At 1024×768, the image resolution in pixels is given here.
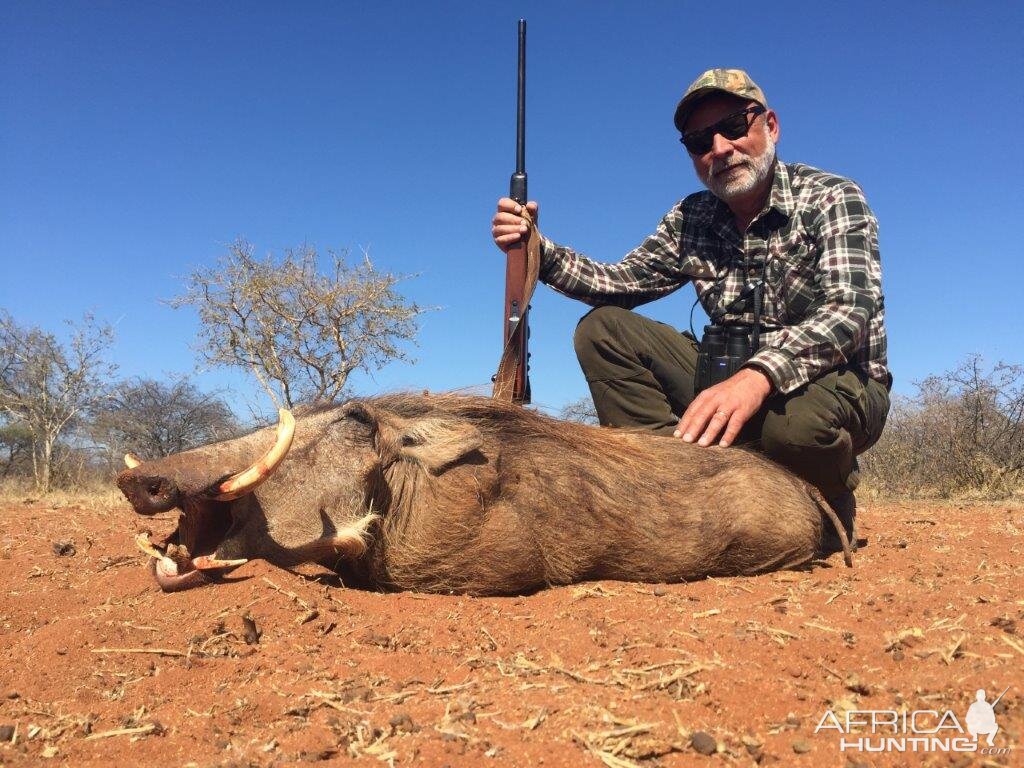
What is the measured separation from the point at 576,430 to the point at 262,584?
56.4 inches

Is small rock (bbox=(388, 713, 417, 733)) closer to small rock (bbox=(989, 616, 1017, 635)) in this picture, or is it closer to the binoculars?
small rock (bbox=(989, 616, 1017, 635))

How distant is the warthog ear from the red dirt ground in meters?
0.51

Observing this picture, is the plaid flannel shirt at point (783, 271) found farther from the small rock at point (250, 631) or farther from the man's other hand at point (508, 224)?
the small rock at point (250, 631)


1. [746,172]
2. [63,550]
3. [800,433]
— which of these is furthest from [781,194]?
[63,550]

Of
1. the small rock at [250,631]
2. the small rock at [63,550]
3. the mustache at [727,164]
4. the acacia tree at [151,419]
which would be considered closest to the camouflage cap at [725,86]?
the mustache at [727,164]

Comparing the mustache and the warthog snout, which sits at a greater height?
the mustache

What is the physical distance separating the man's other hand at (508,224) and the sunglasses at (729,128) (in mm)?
1014

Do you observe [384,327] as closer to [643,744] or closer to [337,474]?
[337,474]

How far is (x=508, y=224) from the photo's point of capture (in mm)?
4180

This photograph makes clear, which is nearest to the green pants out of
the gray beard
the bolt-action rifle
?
the bolt-action rifle

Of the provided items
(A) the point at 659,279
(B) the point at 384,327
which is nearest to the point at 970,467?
(A) the point at 659,279

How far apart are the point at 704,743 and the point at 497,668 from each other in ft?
2.29

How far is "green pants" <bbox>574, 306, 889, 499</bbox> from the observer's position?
11.3ft

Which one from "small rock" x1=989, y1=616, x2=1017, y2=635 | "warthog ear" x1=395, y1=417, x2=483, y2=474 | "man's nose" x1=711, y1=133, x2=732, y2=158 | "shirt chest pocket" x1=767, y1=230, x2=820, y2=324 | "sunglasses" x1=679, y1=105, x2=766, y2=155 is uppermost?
"sunglasses" x1=679, y1=105, x2=766, y2=155
